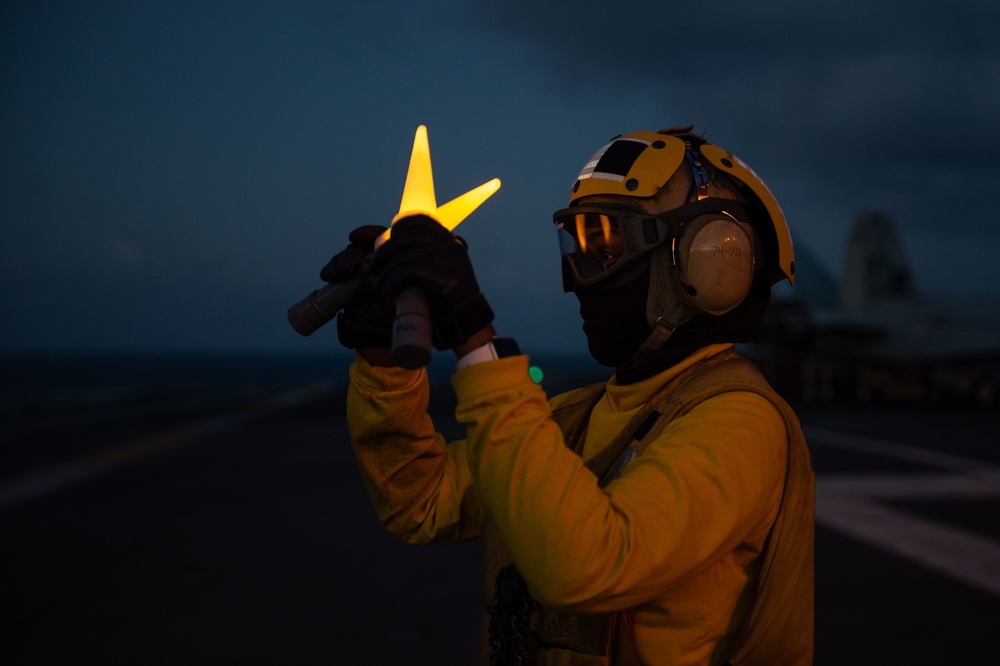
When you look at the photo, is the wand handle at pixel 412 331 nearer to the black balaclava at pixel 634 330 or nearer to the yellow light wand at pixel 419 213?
the yellow light wand at pixel 419 213

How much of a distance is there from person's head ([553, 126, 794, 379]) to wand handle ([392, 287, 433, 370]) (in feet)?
2.08

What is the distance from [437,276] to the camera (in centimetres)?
143

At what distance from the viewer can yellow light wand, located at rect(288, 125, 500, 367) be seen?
158cm

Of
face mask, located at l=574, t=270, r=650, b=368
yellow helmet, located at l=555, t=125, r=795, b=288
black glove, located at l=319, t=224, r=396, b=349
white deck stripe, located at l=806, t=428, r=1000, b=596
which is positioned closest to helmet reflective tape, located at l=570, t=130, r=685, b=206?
yellow helmet, located at l=555, t=125, r=795, b=288

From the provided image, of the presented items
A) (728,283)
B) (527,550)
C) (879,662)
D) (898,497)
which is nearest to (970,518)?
(898,497)

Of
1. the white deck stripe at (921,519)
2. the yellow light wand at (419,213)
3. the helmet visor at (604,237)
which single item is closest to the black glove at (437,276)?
the yellow light wand at (419,213)

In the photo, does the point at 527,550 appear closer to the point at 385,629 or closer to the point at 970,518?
the point at 385,629

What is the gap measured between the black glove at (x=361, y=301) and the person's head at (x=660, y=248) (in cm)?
50

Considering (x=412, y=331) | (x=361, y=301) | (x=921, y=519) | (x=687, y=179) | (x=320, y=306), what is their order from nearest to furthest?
(x=412, y=331) < (x=320, y=306) < (x=361, y=301) < (x=687, y=179) < (x=921, y=519)

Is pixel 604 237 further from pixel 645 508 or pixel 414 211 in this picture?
pixel 645 508

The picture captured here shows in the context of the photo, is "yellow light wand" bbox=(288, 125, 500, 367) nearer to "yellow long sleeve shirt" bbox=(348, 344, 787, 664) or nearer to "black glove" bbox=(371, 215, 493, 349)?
"black glove" bbox=(371, 215, 493, 349)

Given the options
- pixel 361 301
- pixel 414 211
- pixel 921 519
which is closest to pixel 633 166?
pixel 414 211

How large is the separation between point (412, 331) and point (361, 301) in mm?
534

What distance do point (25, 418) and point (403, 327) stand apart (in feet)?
75.2
